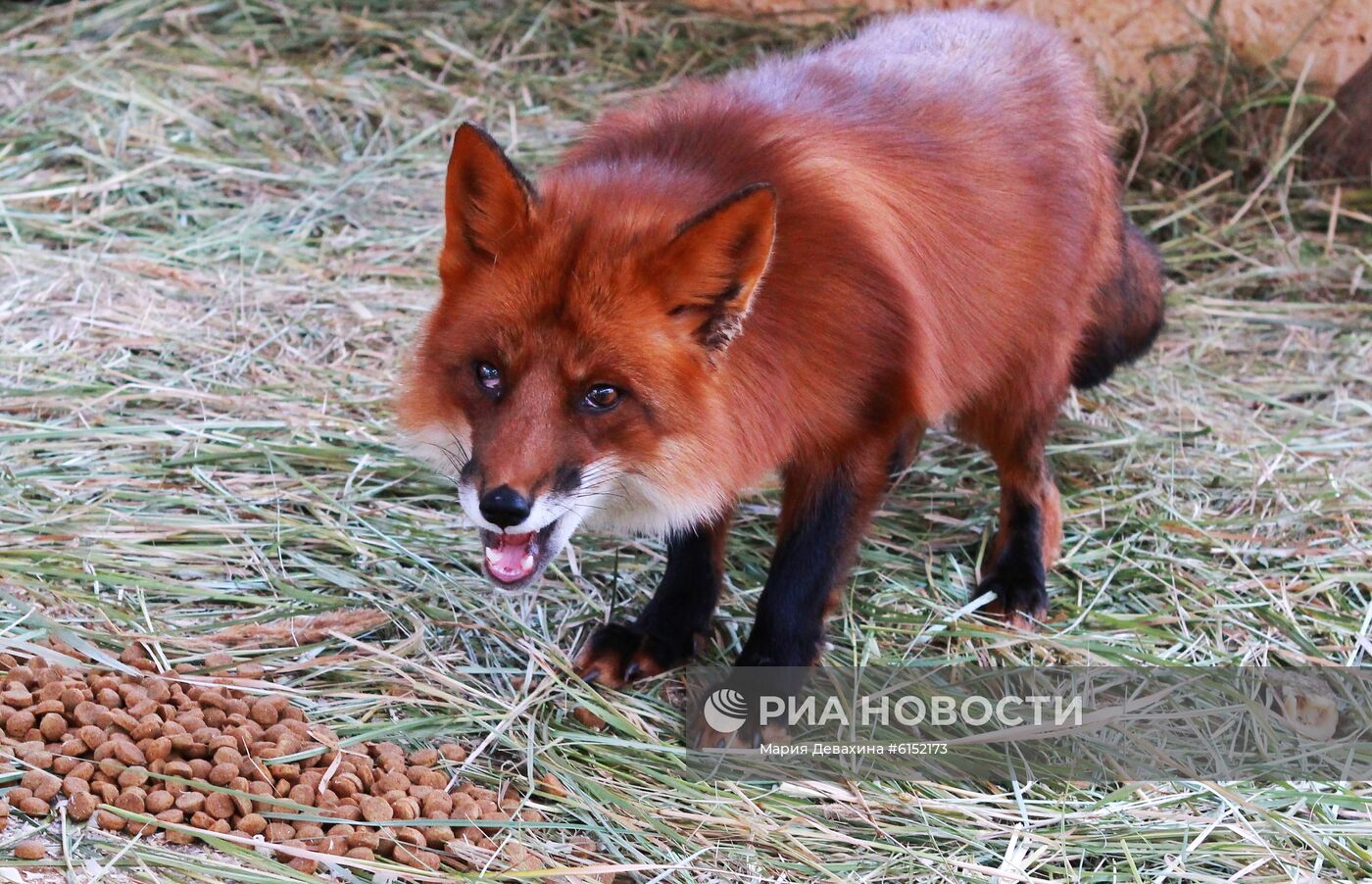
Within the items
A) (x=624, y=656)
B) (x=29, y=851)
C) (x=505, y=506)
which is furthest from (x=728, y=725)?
(x=29, y=851)

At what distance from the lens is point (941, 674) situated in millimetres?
4512

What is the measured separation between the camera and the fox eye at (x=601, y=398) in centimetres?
365

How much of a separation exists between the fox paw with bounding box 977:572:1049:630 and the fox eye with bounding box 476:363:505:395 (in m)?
2.09

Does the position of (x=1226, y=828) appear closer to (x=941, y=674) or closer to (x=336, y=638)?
(x=941, y=674)

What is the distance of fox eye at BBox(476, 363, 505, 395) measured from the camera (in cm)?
372

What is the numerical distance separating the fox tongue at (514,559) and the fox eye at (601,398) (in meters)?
0.40

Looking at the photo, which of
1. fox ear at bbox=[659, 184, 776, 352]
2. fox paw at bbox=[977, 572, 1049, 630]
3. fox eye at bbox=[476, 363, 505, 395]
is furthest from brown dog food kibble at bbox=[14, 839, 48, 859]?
fox paw at bbox=[977, 572, 1049, 630]

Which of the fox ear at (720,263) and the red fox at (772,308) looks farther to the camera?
the red fox at (772,308)

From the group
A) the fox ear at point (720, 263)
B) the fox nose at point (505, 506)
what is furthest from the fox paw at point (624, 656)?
the fox ear at point (720, 263)

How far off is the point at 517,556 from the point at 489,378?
18.7 inches

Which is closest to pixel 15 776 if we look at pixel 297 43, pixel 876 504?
pixel 876 504

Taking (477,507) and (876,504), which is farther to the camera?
(876,504)

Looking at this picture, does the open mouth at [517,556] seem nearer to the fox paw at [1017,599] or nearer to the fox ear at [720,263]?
the fox ear at [720,263]

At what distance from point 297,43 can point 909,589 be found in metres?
5.27
